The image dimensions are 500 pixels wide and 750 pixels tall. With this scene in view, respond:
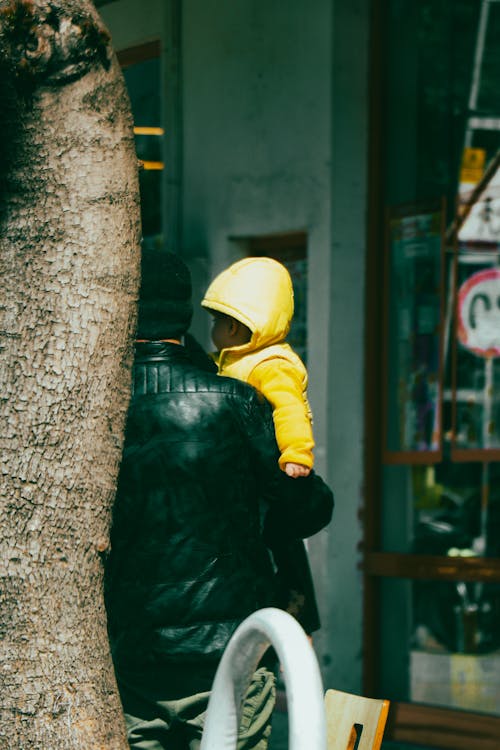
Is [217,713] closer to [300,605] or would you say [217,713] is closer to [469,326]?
[300,605]

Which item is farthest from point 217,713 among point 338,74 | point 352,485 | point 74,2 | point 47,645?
point 338,74

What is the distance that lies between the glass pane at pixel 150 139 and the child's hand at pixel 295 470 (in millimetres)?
4491

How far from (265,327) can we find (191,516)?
2.21 feet

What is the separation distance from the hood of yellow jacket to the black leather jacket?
316 mm

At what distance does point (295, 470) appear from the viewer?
3.44 metres

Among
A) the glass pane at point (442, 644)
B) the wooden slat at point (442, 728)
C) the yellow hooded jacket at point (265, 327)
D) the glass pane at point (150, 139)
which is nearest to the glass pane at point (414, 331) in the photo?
the glass pane at point (442, 644)

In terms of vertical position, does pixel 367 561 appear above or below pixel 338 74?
below

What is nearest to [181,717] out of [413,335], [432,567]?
[432,567]

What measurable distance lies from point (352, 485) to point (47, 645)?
4.07 meters

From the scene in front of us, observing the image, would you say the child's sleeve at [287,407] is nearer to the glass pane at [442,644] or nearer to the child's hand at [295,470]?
the child's hand at [295,470]

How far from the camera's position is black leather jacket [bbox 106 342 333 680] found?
3.29m

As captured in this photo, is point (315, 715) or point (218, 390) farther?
point (218, 390)

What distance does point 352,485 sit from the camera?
21.5ft

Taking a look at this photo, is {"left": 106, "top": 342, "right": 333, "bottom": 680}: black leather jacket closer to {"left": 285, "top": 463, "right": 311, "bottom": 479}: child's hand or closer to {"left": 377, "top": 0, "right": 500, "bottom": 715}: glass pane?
{"left": 285, "top": 463, "right": 311, "bottom": 479}: child's hand
